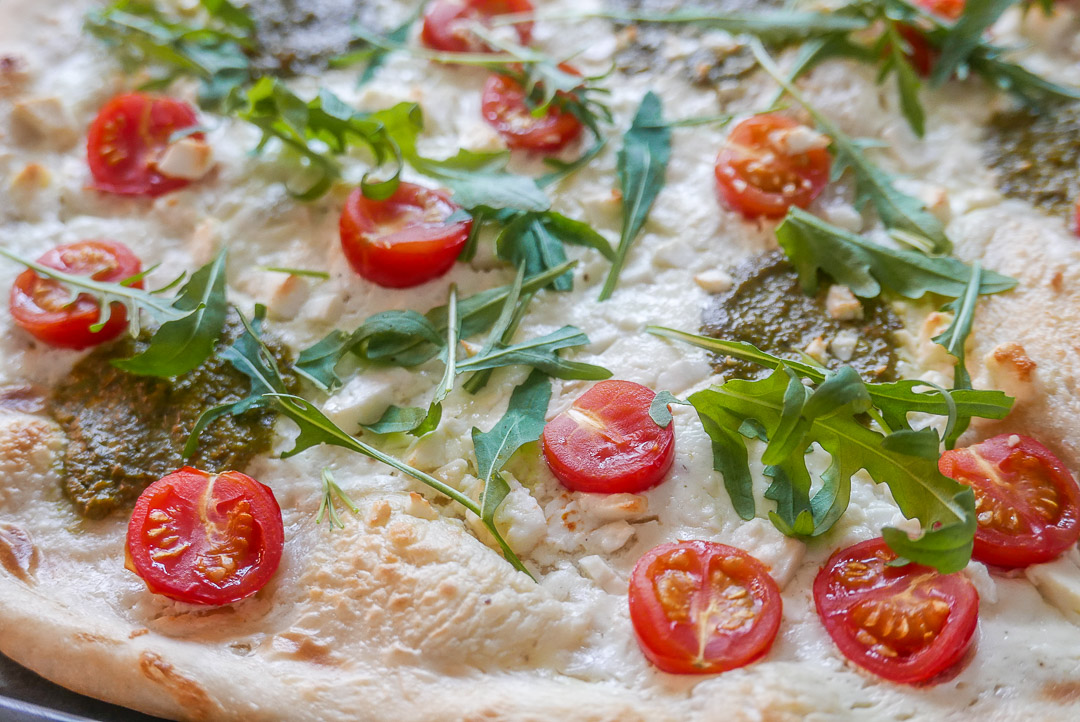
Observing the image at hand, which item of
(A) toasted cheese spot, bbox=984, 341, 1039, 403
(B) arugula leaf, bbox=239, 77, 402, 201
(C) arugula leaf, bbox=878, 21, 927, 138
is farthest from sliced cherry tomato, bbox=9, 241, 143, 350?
(C) arugula leaf, bbox=878, 21, 927, 138

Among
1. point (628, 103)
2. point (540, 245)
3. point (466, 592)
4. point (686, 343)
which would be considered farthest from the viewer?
point (628, 103)

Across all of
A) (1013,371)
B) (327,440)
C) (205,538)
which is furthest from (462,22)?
(1013,371)

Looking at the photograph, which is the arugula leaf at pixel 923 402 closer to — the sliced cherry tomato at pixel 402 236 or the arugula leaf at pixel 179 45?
the sliced cherry tomato at pixel 402 236

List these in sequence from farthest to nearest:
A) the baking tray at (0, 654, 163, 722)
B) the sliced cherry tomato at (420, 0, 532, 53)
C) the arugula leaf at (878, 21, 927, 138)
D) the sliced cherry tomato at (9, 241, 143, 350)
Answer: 1. the sliced cherry tomato at (420, 0, 532, 53)
2. the arugula leaf at (878, 21, 927, 138)
3. the sliced cherry tomato at (9, 241, 143, 350)
4. the baking tray at (0, 654, 163, 722)

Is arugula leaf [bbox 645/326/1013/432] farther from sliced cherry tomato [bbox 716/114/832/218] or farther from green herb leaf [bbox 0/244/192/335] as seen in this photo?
green herb leaf [bbox 0/244/192/335]

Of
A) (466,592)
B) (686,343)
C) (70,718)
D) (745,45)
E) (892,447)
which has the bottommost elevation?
(70,718)

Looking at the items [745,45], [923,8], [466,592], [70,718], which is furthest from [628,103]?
[70,718]

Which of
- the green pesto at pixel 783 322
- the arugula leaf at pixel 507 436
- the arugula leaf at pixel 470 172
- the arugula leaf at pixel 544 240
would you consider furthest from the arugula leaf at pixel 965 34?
the arugula leaf at pixel 507 436

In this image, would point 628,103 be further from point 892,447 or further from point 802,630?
point 802,630
